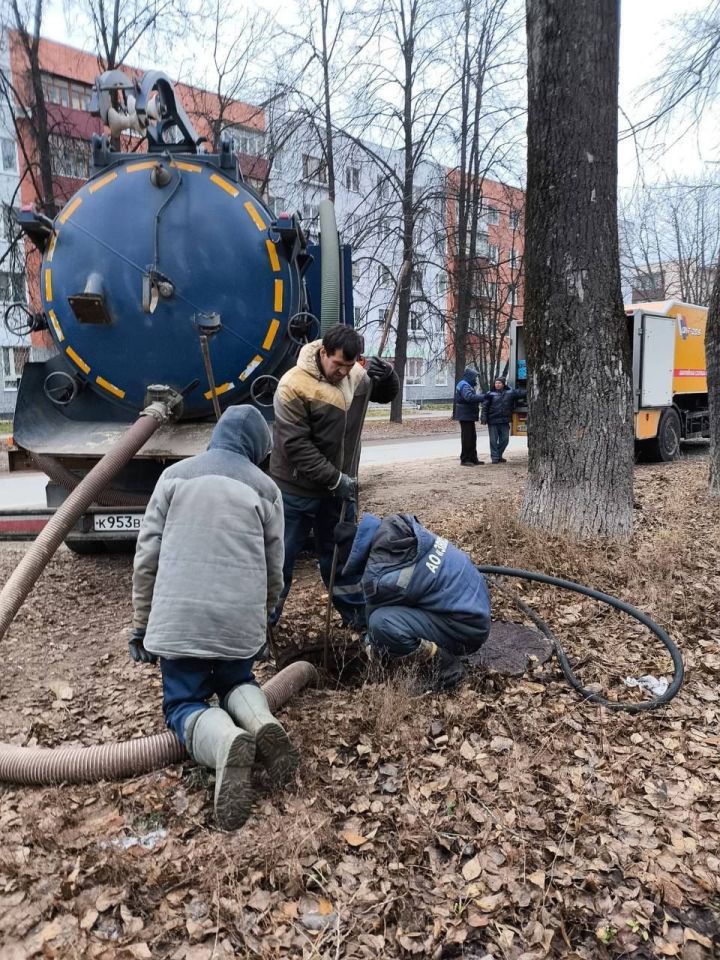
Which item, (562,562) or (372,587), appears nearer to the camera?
(372,587)

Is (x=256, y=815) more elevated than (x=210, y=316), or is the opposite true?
(x=210, y=316)

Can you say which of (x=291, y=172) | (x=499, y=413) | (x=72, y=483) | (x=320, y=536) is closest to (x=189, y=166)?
(x=72, y=483)

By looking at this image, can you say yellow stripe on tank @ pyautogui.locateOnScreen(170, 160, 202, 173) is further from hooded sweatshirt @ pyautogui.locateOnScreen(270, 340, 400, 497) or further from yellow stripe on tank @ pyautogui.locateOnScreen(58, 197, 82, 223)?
hooded sweatshirt @ pyautogui.locateOnScreen(270, 340, 400, 497)

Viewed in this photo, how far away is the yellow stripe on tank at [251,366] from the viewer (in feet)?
15.7

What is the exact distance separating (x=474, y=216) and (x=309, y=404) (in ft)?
61.5

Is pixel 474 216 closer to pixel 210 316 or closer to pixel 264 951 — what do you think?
pixel 210 316

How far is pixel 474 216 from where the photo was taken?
20.7 meters

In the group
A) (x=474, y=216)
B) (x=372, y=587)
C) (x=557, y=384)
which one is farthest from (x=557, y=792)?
(x=474, y=216)

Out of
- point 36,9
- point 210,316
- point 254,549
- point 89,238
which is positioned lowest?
point 254,549

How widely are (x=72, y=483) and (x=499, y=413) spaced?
7.95 m

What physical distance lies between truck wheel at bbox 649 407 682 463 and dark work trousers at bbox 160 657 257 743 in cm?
1097

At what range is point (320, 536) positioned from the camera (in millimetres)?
4238

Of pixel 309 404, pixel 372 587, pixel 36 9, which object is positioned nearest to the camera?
pixel 372 587

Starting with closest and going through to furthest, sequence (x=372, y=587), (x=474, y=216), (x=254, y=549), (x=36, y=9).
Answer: (x=254, y=549)
(x=372, y=587)
(x=36, y=9)
(x=474, y=216)
